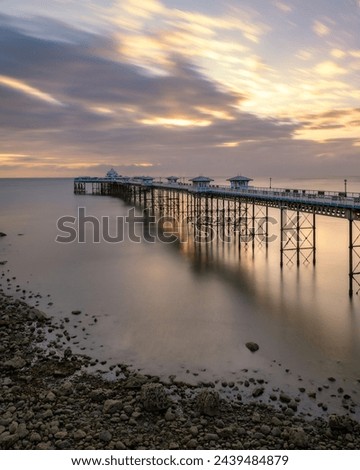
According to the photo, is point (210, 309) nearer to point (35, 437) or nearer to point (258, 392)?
point (258, 392)

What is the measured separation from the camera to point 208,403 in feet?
47.0

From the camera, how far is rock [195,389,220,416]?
1419cm

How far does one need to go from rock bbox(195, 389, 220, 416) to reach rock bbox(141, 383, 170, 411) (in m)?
1.10

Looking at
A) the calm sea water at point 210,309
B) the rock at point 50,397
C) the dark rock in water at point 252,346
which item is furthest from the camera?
the dark rock in water at point 252,346

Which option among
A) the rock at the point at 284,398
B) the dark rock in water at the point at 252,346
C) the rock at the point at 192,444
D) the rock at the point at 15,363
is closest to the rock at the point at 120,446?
the rock at the point at 192,444

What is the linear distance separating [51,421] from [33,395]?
214 cm

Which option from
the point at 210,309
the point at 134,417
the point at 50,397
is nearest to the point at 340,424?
the point at 134,417

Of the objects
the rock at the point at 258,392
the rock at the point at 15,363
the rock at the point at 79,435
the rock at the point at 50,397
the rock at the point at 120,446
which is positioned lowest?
the rock at the point at 258,392

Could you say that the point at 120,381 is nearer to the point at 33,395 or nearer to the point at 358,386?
the point at 33,395

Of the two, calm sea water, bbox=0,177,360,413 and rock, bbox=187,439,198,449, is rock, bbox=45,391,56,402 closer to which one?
calm sea water, bbox=0,177,360,413

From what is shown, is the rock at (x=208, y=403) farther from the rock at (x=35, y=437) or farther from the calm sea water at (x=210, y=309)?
the rock at (x=35, y=437)

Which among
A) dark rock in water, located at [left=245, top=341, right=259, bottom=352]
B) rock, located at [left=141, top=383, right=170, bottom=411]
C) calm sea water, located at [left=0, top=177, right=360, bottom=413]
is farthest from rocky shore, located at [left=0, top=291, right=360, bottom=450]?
dark rock in water, located at [left=245, top=341, right=259, bottom=352]

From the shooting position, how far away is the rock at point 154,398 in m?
14.4

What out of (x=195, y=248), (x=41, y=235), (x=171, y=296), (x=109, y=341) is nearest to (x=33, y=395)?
(x=109, y=341)
